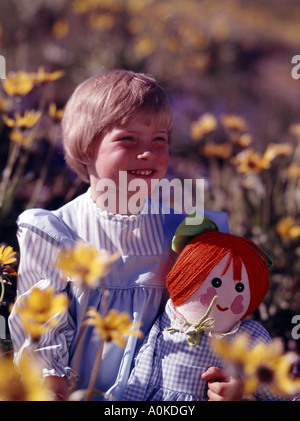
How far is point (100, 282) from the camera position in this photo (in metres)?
1.33

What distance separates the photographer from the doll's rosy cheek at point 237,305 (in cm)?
121

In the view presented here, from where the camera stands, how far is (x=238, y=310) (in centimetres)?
121

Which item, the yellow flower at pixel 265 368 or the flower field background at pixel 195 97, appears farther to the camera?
the flower field background at pixel 195 97

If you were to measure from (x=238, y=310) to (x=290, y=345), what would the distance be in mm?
583

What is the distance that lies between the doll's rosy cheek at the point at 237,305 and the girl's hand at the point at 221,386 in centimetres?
14

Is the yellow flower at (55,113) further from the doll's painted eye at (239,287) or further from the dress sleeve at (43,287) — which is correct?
the doll's painted eye at (239,287)

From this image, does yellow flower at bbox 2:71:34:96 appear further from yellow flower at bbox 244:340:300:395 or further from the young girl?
yellow flower at bbox 244:340:300:395

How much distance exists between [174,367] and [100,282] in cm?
29

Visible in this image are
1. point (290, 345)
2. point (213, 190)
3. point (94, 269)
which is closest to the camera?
point (94, 269)

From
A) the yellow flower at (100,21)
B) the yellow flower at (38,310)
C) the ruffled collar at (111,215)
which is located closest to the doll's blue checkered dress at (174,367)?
the ruffled collar at (111,215)

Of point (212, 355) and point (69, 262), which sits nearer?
point (69, 262)
